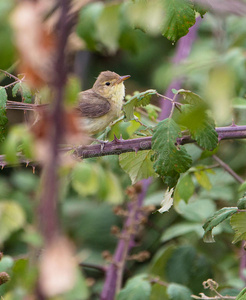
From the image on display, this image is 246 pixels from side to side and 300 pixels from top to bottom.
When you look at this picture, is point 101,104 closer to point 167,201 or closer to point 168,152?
point 167,201

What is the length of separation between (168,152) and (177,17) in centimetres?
49

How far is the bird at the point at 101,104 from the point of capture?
3775 mm

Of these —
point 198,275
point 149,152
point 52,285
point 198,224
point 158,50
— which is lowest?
point 198,275

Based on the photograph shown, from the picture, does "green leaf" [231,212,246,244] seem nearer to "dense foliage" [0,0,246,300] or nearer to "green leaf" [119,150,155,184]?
"dense foliage" [0,0,246,300]

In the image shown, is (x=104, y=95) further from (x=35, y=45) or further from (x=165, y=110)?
(x=35, y=45)

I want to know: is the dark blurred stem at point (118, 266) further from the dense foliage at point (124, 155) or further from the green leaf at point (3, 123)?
the green leaf at point (3, 123)

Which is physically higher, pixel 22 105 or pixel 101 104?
pixel 22 105

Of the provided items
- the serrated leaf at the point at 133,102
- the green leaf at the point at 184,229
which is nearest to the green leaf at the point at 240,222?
the serrated leaf at the point at 133,102

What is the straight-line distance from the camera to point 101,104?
3.98m

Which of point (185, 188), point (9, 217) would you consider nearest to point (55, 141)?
point (9, 217)

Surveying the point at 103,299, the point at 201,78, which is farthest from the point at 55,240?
the point at 201,78

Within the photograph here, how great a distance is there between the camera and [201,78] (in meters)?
4.79

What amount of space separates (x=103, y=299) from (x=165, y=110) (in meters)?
1.31

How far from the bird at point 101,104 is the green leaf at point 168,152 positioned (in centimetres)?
138
